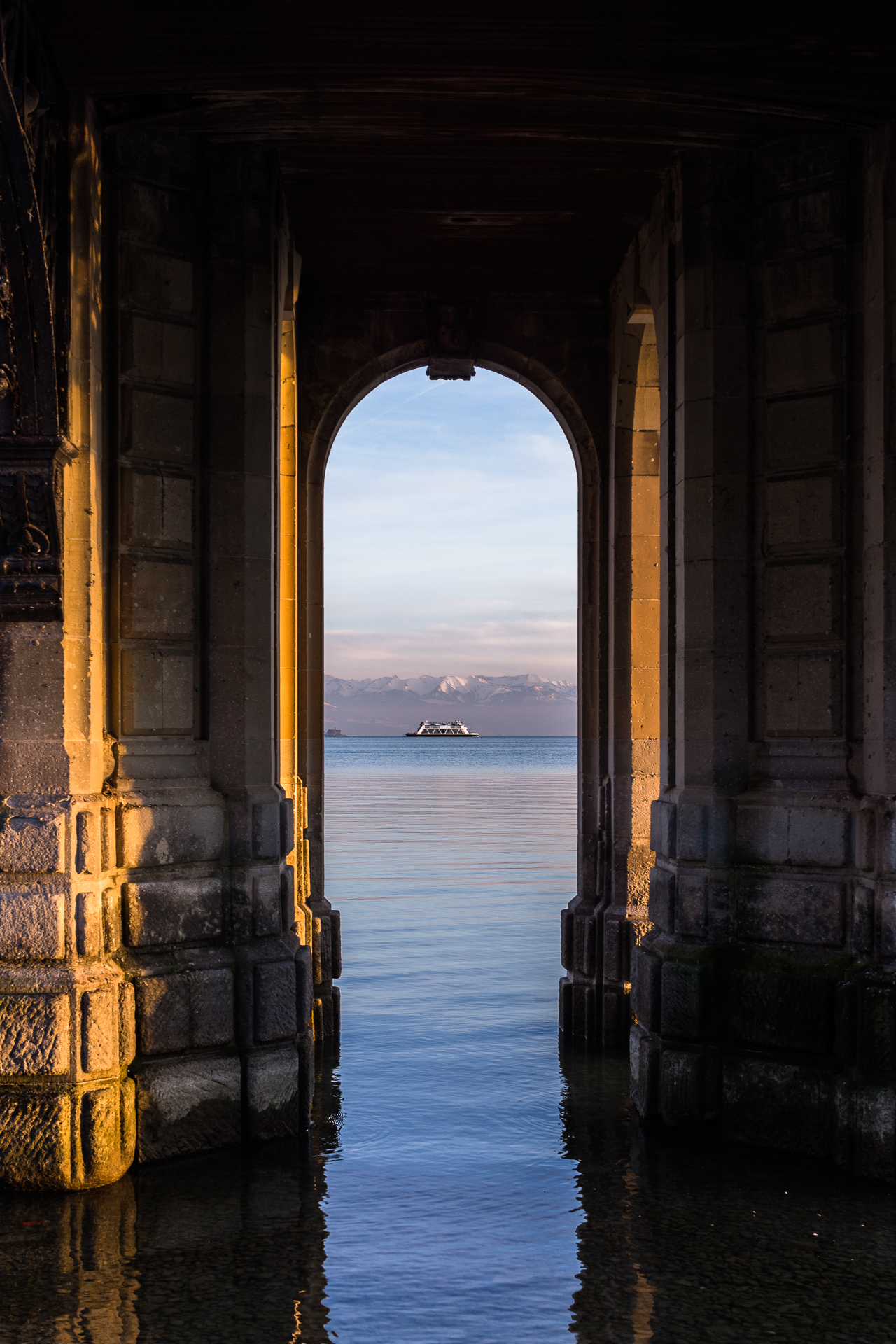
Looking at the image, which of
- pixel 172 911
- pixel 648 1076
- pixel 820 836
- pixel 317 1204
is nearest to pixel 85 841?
pixel 172 911

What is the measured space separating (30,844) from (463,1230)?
10.6ft

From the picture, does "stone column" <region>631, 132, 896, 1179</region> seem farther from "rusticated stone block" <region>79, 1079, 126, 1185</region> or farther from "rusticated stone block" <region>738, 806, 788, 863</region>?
"rusticated stone block" <region>79, 1079, 126, 1185</region>

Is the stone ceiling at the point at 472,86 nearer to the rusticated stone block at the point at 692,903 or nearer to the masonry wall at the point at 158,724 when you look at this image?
the masonry wall at the point at 158,724

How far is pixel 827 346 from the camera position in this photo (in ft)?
27.8

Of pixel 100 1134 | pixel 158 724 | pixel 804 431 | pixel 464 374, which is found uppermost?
pixel 464 374

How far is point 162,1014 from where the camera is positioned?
7895 millimetres

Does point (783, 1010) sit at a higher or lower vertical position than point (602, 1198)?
higher

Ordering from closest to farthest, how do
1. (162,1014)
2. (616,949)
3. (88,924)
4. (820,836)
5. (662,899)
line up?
1. (88,924)
2. (162,1014)
3. (820,836)
4. (662,899)
5. (616,949)

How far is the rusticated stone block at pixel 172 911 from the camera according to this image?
314 inches

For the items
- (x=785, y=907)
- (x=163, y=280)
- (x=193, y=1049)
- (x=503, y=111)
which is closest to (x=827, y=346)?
(x=503, y=111)

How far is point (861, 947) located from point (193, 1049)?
424cm

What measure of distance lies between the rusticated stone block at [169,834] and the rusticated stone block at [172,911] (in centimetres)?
15

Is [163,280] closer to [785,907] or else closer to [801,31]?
[801,31]

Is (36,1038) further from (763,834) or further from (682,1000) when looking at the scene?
(763,834)
